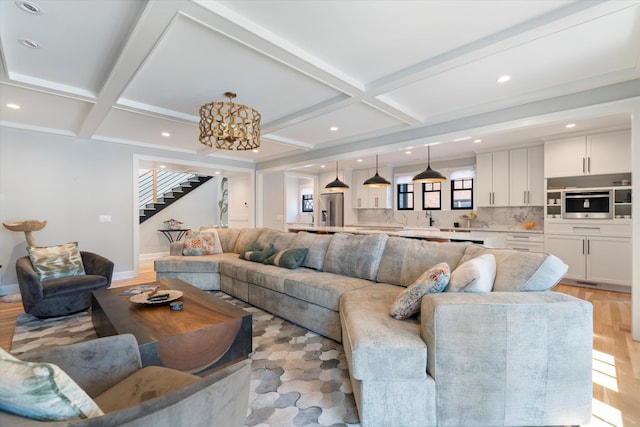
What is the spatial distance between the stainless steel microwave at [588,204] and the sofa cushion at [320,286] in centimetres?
428

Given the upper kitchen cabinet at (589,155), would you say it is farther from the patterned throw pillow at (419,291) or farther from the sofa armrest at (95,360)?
the sofa armrest at (95,360)

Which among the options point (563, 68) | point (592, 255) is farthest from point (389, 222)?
point (563, 68)

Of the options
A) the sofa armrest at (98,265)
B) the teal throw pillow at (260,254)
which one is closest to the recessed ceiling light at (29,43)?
the sofa armrest at (98,265)

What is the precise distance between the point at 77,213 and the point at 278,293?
4.17 m

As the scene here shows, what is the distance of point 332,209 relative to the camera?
8695mm

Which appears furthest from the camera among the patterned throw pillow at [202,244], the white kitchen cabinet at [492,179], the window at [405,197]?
the window at [405,197]

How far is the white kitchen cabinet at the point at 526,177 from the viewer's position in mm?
5422

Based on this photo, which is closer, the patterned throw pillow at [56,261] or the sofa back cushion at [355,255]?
the sofa back cushion at [355,255]

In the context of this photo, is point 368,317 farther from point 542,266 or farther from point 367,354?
point 542,266

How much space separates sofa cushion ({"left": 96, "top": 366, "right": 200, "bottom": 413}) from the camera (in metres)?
1.14

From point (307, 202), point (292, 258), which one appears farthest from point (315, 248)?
point (307, 202)

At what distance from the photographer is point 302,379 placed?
2104 mm

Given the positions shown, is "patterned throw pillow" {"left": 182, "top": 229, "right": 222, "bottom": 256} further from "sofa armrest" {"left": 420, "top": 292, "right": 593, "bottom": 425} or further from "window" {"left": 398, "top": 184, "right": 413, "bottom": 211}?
"window" {"left": 398, "top": 184, "right": 413, "bottom": 211}

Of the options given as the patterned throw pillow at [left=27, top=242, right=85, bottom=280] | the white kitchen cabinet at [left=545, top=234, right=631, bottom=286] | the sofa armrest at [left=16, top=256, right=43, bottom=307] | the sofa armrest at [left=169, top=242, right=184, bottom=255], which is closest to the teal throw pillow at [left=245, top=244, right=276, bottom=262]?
the sofa armrest at [left=169, top=242, right=184, bottom=255]
